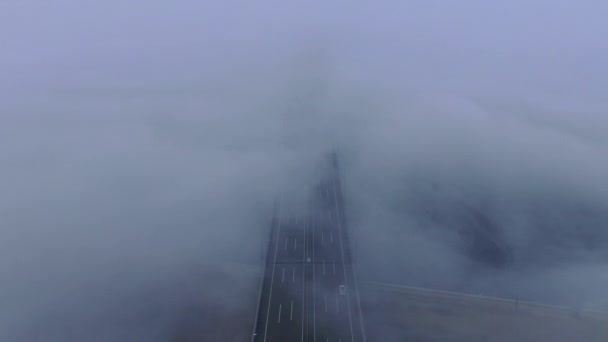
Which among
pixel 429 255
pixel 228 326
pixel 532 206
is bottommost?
pixel 228 326

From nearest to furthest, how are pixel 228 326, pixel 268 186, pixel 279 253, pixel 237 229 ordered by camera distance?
1. pixel 228 326
2. pixel 279 253
3. pixel 237 229
4. pixel 268 186

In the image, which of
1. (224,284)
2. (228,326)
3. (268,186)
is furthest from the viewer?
(268,186)

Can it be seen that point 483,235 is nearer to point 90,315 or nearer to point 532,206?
point 532,206

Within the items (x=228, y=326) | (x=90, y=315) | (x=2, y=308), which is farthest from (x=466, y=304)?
(x=2, y=308)

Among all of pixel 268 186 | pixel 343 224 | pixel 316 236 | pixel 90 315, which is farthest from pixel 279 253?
pixel 90 315

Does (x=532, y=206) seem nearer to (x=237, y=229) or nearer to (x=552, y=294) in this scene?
(x=552, y=294)

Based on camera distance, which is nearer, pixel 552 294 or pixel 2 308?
pixel 2 308

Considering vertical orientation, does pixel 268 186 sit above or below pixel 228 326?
above
